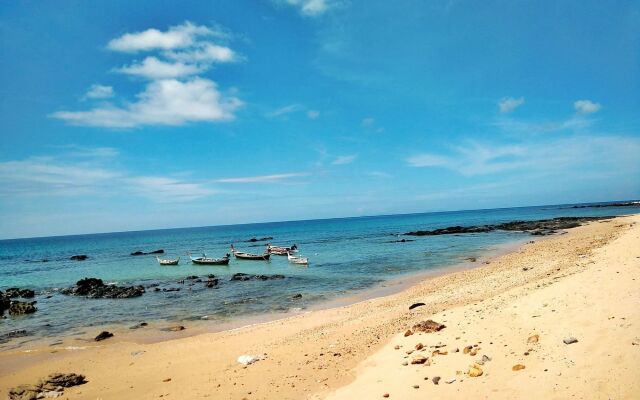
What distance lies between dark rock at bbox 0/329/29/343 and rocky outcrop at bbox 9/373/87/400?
11.0 metres

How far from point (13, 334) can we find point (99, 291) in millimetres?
11494

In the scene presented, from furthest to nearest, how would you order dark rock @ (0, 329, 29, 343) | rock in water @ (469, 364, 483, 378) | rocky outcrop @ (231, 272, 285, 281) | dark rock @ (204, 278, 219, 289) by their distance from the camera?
1. rocky outcrop @ (231, 272, 285, 281)
2. dark rock @ (204, 278, 219, 289)
3. dark rock @ (0, 329, 29, 343)
4. rock in water @ (469, 364, 483, 378)

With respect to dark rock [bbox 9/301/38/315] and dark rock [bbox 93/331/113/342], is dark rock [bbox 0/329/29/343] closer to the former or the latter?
dark rock [bbox 93/331/113/342]

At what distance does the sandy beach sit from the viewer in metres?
6.71

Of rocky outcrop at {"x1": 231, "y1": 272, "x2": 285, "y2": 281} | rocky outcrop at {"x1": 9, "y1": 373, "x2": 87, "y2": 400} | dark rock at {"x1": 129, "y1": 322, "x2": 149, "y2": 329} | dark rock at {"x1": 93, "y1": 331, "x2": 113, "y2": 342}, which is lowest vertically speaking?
rocky outcrop at {"x1": 231, "y1": 272, "x2": 285, "y2": 281}

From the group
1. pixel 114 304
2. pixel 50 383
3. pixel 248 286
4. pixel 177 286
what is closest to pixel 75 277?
pixel 177 286

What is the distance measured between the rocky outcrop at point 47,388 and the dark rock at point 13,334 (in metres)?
11.0

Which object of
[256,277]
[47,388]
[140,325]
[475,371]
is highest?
[475,371]

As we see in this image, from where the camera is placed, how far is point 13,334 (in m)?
19.6

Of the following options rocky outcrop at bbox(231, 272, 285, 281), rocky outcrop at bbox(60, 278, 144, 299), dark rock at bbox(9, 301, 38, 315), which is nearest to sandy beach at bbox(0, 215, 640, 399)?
dark rock at bbox(9, 301, 38, 315)

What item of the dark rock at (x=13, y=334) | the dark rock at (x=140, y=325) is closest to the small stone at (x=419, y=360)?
the dark rock at (x=140, y=325)

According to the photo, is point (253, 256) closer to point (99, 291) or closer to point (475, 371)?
point (99, 291)

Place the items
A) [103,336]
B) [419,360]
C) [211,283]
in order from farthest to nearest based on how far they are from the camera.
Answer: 1. [211,283]
2. [103,336]
3. [419,360]

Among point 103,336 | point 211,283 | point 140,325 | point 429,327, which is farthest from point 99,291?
point 429,327
